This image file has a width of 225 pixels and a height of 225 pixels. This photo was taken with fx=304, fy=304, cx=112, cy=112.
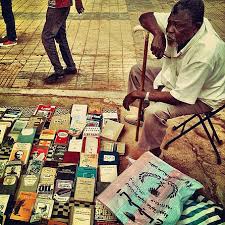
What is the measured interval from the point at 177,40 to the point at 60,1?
213 cm

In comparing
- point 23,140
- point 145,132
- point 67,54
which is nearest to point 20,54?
point 67,54

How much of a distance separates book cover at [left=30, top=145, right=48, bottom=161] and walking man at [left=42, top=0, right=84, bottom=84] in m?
1.67

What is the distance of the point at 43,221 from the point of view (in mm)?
2545

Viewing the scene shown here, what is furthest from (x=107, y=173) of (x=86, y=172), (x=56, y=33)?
(x=56, y=33)

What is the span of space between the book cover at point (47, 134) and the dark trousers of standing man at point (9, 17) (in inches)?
129

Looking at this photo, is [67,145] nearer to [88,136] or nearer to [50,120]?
[88,136]

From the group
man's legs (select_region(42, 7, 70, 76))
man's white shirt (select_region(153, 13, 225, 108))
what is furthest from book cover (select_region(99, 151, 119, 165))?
man's legs (select_region(42, 7, 70, 76))

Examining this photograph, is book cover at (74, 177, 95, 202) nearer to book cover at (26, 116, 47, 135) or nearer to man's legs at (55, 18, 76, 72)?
book cover at (26, 116, 47, 135)

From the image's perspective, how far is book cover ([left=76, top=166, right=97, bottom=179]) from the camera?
2986 millimetres

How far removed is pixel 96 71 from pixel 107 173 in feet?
8.19

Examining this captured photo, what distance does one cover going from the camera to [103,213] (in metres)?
2.67

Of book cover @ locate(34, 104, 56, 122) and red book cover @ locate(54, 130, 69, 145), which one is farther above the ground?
red book cover @ locate(54, 130, 69, 145)

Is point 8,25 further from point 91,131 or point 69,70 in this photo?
point 91,131

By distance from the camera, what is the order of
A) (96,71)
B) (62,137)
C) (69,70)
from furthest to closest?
1. (96,71)
2. (69,70)
3. (62,137)
